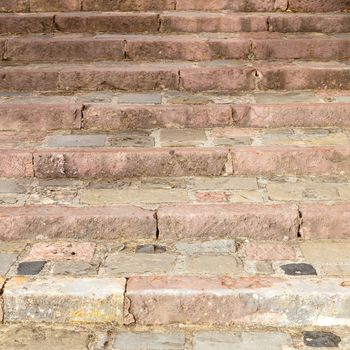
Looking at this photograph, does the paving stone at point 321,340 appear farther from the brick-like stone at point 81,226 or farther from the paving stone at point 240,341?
the brick-like stone at point 81,226

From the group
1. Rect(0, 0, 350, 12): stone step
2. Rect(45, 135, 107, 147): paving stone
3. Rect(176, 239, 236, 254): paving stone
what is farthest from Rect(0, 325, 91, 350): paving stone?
Rect(0, 0, 350, 12): stone step

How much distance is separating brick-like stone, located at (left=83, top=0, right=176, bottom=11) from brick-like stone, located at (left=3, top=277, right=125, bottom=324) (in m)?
4.40

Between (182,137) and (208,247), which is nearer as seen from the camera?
(208,247)

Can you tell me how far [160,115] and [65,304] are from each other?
2257 millimetres

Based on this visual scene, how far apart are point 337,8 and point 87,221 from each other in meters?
4.39

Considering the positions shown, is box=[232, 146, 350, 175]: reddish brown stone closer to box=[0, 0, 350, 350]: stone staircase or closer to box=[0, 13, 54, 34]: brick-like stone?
box=[0, 0, 350, 350]: stone staircase

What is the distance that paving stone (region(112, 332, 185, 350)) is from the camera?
3178 mm

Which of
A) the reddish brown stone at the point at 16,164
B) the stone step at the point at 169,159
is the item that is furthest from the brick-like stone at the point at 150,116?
the reddish brown stone at the point at 16,164

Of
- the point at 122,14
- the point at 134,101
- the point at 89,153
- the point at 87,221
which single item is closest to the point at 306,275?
the point at 87,221

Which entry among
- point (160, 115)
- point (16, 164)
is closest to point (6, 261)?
point (16, 164)

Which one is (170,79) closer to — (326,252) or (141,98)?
(141,98)

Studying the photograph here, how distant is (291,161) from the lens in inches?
185

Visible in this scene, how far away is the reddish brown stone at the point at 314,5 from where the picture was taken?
7043 millimetres

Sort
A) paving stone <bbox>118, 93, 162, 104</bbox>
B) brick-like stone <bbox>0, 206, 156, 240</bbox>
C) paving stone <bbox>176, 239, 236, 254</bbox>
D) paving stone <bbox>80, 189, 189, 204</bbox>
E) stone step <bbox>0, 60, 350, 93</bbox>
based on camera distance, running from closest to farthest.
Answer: paving stone <bbox>176, 239, 236, 254</bbox> → brick-like stone <bbox>0, 206, 156, 240</bbox> → paving stone <bbox>80, 189, 189, 204</bbox> → paving stone <bbox>118, 93, 162, 104</bbox> → stone step <bbox>0, 60, 350, 93</bbox>
